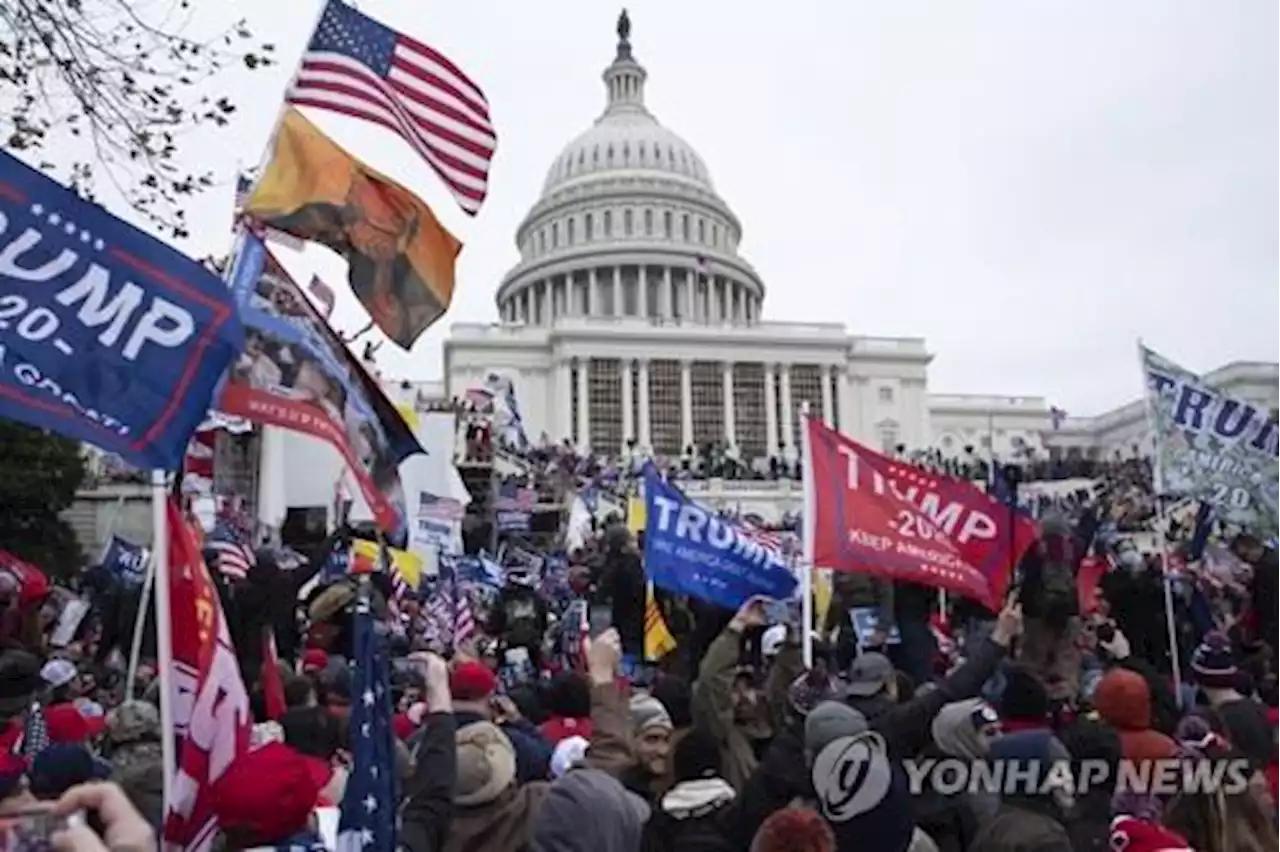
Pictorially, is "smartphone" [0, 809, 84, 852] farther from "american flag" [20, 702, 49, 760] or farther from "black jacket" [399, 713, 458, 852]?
"american flag" [20, 702, 49, 760]

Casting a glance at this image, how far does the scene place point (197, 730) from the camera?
350 centimetres

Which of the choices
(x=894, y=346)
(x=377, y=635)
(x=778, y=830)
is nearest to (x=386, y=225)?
(x=377, y=635)

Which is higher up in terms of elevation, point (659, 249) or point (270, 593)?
point (659, 249)

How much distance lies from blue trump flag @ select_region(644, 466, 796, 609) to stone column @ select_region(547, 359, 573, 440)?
6394 cm

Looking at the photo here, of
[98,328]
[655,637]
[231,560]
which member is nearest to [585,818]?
[98,328]

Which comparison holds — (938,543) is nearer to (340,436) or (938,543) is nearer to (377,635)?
(340,436)

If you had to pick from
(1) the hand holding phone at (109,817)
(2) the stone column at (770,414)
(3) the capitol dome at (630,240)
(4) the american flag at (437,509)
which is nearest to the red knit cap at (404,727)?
(1) the hand holding phone at (109,817)

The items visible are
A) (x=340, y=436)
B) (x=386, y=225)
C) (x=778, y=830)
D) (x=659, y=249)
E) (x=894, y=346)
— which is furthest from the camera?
(x=659, y=249)

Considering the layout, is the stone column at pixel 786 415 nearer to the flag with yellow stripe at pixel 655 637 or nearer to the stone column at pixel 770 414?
the stone column at pixel 770 414

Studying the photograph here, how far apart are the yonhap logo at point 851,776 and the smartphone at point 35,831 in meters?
1.84

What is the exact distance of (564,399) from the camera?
73562mm

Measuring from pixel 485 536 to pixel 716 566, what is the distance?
2170cm

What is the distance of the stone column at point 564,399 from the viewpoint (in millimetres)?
72750
